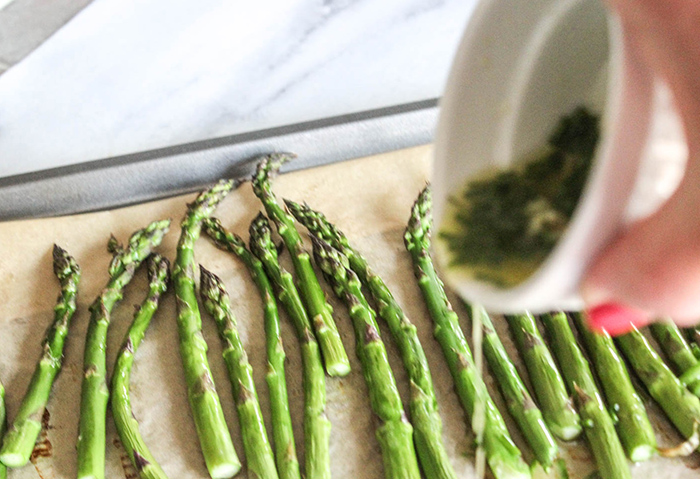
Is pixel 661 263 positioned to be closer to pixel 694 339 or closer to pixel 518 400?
pixel 518 400

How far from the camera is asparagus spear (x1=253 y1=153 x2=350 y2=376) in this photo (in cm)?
141

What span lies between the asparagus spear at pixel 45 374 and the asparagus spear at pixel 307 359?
52 cm

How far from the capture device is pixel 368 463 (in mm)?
1270

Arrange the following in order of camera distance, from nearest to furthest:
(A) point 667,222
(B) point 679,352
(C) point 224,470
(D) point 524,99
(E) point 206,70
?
(A) point 667,222
(D) point 524,99
(C) point 224,470
(B) point 679,352
(E) point 206,70

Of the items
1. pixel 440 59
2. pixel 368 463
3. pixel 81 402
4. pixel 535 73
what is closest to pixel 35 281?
pixel 81 402

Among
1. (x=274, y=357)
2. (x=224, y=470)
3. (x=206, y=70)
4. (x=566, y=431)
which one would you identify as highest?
(x=206, y=70)

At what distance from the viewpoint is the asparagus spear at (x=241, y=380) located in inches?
48.6

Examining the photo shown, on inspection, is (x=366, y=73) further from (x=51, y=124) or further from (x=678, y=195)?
(x=678, y=195)

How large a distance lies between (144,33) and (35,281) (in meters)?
0.95

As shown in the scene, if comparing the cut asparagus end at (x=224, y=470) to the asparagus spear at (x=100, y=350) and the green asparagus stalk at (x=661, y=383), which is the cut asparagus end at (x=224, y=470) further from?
the green asparagus stalk at (x=661, y=383)

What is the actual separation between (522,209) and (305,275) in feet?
2.83

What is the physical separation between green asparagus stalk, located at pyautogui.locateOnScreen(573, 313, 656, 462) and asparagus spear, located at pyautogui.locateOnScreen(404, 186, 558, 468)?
16 centimetres

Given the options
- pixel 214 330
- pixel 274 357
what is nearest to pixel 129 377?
pixel 214 330

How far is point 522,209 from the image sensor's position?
2.75 ft
